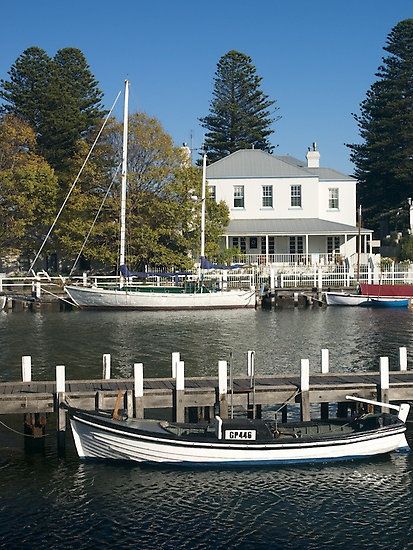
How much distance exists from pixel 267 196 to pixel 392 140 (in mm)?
23049

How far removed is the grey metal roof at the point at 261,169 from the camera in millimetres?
63281

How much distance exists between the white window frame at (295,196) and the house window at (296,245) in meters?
3.40

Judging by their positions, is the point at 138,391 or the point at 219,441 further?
the point at 138,391

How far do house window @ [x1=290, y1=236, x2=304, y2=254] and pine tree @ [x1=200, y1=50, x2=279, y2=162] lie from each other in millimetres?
32019

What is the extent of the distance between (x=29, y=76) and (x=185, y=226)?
2732 cm

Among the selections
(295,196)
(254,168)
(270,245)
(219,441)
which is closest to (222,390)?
(219,441)

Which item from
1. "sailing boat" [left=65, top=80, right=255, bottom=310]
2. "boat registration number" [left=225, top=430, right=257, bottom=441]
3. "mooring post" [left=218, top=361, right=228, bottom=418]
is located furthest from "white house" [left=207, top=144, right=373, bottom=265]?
"boat registration number" [left=225, top=430, right=257, bottom=441]

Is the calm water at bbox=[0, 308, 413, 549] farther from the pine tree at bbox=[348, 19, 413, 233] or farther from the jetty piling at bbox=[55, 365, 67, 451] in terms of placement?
the pine tree at bbox=[348, 19, 413, 233]

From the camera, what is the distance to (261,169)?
210ft

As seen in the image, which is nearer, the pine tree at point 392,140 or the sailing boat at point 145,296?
the sailing boat at point 145,296

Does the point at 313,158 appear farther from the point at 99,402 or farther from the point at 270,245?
the point at 99,402

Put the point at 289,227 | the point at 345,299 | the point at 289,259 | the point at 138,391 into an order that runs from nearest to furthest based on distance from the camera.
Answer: the point at 138,391
the point at 345,299
the point at 289,227
the point at 289,259

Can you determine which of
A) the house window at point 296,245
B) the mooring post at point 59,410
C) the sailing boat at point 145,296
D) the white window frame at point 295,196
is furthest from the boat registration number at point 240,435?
the white window frame at point 295,196

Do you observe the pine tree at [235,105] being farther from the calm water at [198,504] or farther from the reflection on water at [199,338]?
the calm water at [198,504]
